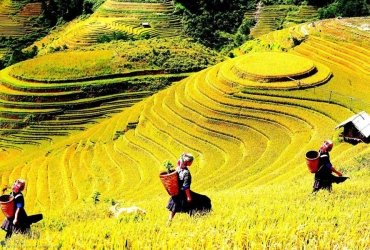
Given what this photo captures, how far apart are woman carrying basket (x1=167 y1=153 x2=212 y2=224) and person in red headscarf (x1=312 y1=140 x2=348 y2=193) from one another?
291 centimetres

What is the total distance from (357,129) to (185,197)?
51.4 ft

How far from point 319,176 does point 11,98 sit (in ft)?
123

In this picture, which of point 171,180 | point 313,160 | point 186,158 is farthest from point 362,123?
point 171,180

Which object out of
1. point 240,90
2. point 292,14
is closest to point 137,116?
point 240,90

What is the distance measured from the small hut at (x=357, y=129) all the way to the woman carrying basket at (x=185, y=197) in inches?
599

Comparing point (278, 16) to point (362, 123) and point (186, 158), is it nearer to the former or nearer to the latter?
point (362, 123)

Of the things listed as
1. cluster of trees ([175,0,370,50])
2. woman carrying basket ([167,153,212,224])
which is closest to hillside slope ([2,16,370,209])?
woman carrying basket ([167,153,212,224])

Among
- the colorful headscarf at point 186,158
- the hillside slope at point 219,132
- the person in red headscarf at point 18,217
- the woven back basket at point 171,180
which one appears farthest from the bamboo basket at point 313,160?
the hillside slope at point 219,132

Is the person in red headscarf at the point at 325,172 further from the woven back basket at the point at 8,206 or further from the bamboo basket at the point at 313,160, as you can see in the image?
the woven back basket at the point at 8,206

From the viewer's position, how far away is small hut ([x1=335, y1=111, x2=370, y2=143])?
21.0 meters

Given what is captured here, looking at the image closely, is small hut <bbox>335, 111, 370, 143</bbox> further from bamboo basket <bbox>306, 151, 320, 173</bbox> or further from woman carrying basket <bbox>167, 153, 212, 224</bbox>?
woman carrying basket <bbox>167, 153, 212, 224</bbox>

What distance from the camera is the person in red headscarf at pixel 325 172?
930 centimetres

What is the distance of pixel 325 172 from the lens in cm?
955

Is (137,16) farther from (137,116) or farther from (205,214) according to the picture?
(205,214)
